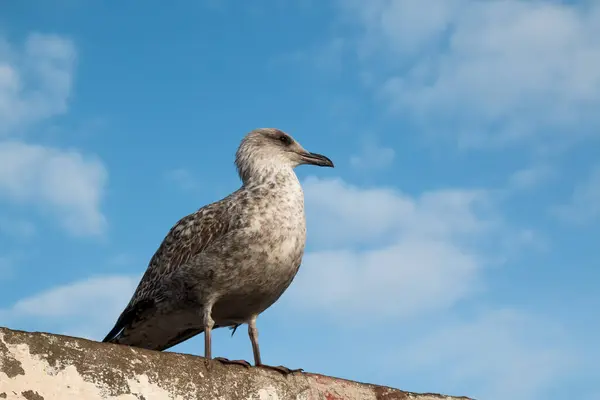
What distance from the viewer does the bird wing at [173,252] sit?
298 inches

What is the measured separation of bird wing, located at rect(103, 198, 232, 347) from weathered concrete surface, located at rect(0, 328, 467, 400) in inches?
64.3

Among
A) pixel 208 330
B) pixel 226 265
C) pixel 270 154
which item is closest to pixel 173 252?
pixel 226 265

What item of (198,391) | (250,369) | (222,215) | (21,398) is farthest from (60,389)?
(222,215)

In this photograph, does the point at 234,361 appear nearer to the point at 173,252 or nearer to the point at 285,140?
the point at 173,252

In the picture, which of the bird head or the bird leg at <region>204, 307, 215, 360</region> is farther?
the bird head

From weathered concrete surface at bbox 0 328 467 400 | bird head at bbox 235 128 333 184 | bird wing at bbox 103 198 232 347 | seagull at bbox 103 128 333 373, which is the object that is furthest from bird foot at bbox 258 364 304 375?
bird head at bbox 235 128 333 184

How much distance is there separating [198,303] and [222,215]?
793 mm

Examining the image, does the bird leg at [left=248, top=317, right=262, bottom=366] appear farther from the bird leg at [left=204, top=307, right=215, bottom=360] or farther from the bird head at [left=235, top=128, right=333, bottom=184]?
the bird head at [left=235, top=128, right=333, bottom=184]

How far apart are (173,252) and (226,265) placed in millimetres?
856

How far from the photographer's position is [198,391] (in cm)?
575

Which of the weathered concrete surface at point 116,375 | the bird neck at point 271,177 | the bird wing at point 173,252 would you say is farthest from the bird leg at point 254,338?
the bird neck at point 271,177

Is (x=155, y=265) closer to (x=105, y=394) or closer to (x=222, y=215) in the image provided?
(x=222, y=215)

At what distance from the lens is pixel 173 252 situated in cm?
785

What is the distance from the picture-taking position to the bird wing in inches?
298
